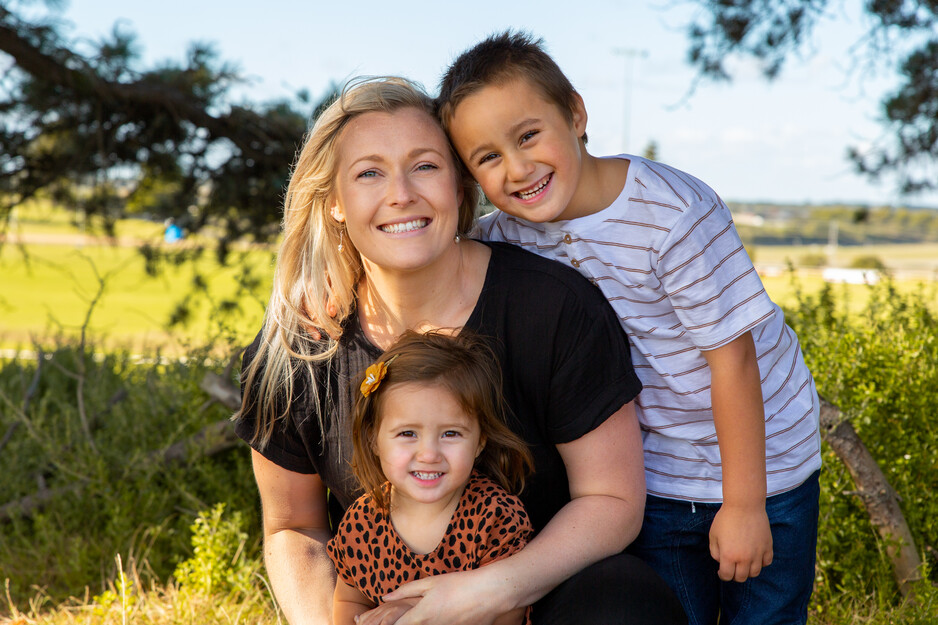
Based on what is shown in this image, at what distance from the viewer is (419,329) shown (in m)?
2.05

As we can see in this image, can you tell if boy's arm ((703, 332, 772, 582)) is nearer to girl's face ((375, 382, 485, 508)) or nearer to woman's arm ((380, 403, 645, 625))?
woman's arm ((380, 403, 645, 625))

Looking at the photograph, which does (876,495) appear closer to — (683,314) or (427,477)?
(683,314)

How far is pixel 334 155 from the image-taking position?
6.68 ft

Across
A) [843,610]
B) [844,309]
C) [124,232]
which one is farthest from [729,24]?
[124,232]

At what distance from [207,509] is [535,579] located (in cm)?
197

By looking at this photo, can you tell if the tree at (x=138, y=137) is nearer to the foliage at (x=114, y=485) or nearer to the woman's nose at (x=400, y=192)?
the foliage at (x=114, y=485)

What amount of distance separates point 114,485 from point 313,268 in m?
1.90

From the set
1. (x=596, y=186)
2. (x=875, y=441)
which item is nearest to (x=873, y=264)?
(x=875, y=441)

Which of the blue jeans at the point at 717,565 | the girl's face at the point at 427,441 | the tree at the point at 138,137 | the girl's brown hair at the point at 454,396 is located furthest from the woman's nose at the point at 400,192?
the tree at the point at 138,137

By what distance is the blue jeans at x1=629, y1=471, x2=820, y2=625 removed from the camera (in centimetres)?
204

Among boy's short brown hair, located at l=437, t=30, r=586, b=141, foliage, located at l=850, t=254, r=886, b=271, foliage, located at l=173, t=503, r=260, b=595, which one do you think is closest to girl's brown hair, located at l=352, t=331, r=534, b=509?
boy's short brown hair, located at l=437, t=30, r=586, b=141

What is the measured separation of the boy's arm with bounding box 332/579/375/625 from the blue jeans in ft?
2.39

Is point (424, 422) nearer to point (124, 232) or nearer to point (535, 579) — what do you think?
point (535, 579)

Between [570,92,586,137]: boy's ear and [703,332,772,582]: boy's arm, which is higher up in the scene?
[570,92,586,137]: boy's ear
